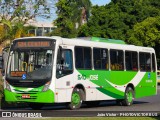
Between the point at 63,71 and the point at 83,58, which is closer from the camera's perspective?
the point at 63,71

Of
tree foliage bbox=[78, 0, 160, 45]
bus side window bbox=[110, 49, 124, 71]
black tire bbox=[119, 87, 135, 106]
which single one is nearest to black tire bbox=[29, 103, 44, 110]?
bus side window bbox=[110, 49, 124, 71]

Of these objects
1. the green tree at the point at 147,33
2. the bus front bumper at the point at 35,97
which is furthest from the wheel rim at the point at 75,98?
the green tree at the point at 147,33

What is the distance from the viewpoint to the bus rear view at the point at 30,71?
20.0m

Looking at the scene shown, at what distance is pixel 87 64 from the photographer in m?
22.3

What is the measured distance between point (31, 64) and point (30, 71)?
27 cm

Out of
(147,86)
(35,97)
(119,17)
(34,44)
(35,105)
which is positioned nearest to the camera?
(35,97)

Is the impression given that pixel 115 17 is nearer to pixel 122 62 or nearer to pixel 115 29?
pixel 115 29

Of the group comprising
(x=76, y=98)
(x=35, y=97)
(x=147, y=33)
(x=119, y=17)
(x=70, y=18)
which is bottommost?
(x=76, y=98)

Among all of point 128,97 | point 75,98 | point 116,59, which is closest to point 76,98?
point 75,98

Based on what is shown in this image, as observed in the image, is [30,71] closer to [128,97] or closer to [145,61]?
[128,97]

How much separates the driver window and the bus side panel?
20.3 feet

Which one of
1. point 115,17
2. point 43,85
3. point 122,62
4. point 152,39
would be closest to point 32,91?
point 43,85

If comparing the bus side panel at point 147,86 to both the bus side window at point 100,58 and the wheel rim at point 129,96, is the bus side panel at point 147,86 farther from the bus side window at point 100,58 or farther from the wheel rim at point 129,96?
the bus side window at point 100,58

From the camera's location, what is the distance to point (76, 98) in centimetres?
2136
